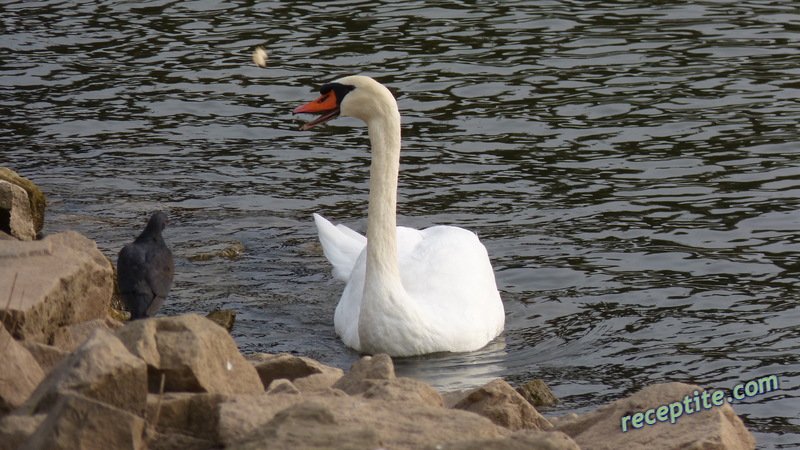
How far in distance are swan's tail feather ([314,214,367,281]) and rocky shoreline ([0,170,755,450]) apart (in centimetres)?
275

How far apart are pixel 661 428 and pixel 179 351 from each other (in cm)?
194

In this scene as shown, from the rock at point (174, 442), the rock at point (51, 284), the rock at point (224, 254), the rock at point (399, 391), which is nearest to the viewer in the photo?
the rock at point (174, 442)

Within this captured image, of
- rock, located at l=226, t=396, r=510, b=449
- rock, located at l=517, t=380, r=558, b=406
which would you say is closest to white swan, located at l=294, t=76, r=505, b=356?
rock, located at l=517, t=380, r=558, b=406

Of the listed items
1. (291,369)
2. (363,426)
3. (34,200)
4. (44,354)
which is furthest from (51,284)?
(34,200)

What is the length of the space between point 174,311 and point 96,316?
1726 millimetres

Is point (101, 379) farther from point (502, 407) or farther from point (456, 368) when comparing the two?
point (456, 368)

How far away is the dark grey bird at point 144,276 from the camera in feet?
20.7

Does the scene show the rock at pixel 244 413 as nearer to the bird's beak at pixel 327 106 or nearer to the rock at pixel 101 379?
the rock at pixel 101 379

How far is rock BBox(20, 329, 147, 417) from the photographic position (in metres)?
3.98

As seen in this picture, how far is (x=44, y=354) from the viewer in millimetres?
4812

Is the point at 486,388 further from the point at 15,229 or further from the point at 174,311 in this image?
the point at 15,229

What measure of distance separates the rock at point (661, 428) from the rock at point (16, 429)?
2.19 metres

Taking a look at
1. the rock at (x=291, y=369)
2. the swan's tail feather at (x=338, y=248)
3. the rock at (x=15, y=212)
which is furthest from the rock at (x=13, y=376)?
the swan's tail feather at (x=338, y=248)

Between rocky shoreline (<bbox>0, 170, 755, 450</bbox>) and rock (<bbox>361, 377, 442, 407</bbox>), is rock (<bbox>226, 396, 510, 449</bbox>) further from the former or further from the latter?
rock (<bbox>361, 377, 442, 407</bbox>)
